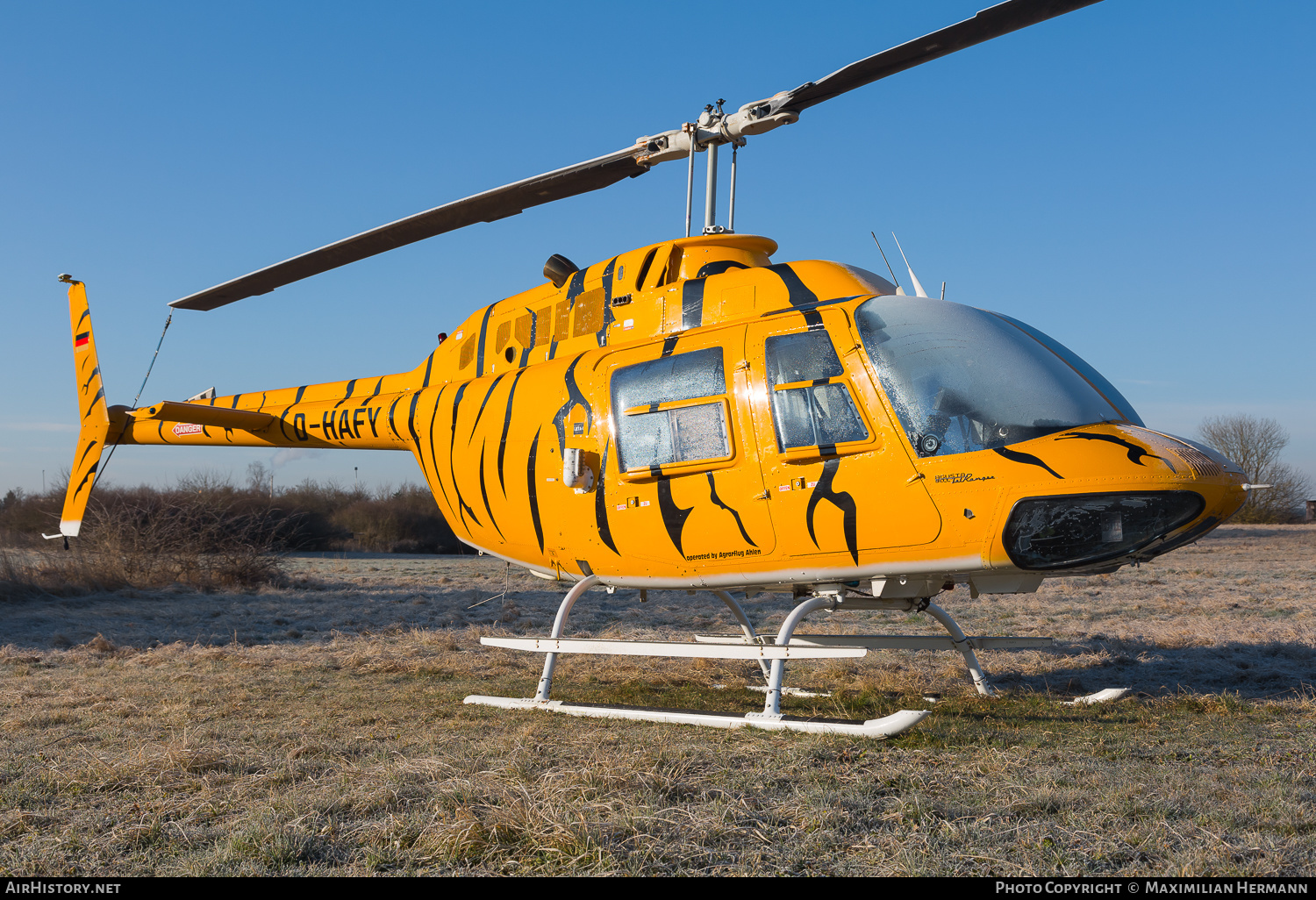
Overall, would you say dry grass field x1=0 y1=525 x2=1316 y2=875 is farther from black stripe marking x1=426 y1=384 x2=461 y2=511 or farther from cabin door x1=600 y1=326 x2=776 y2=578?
black stripe marking x1=426 y1=384 x2=461 y2=511

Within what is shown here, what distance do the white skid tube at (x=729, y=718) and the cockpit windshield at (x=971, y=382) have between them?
5.51ft

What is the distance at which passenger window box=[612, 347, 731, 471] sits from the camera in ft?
20.4

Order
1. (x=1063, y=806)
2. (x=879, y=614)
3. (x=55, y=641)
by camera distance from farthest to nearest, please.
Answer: (x=879, y=614), (x=55, y=641), (x=1063, y=806)

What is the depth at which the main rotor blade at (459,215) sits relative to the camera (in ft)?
24.5

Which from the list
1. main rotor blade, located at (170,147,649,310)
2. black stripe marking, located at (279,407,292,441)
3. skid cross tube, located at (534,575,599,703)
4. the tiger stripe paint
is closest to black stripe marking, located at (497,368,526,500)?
the tiger stripe paint

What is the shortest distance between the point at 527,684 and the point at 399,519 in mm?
32510

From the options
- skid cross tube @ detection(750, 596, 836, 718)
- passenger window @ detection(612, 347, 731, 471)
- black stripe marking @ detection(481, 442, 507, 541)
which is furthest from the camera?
black stripe marking @ detection(481, 442, 507, 541)

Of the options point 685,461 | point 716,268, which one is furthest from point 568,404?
point 716,268

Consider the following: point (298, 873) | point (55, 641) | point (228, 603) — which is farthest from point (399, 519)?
point (298, 873)

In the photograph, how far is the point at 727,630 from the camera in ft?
41.3

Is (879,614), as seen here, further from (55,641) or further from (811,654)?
(55,641)

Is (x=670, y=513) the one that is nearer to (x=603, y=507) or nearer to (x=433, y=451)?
(x=603, y=507)

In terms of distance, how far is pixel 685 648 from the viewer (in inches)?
251

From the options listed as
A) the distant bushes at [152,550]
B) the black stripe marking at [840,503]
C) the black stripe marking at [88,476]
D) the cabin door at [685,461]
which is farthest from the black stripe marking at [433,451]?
the distant bushes at [152,550]
